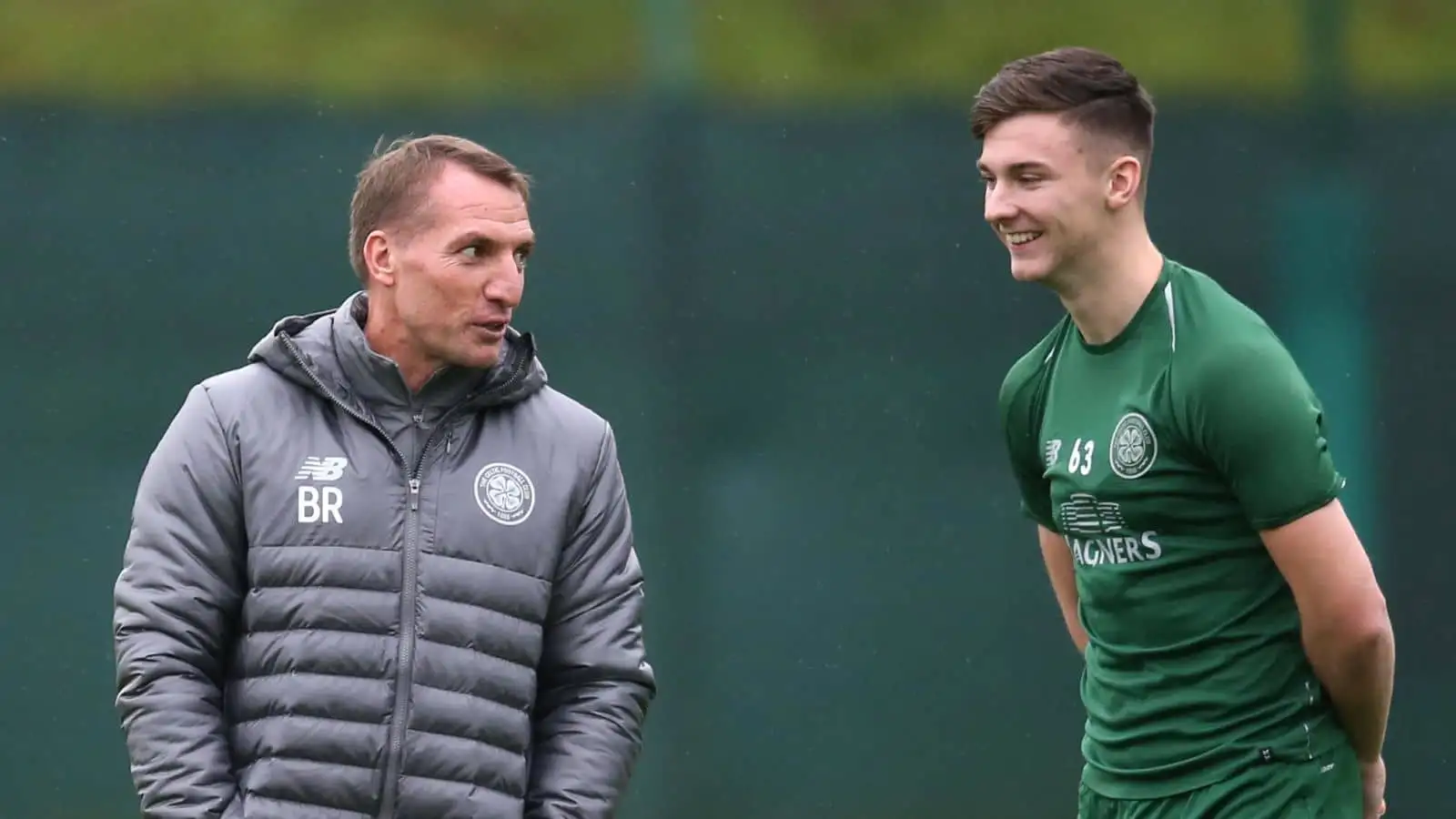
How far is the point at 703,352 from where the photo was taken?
5.13 m

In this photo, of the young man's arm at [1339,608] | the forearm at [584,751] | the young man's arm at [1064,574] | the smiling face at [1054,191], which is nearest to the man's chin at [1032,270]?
the smiling face at [1054,191]

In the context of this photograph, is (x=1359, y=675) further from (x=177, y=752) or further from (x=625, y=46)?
(x=625, y=46)

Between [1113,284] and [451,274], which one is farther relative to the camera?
[1113,284]

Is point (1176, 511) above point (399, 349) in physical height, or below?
below

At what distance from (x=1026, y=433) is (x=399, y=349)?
1.07 m

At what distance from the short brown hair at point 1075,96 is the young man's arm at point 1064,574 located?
29.9 inches

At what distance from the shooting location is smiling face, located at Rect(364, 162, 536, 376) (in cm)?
313

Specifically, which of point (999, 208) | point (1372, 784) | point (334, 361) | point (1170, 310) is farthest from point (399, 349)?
point (1372, 784)

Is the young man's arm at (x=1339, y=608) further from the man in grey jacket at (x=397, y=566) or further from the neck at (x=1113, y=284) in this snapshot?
the man in grey jacket at (x=397, y=566)

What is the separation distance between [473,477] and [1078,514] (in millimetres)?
931

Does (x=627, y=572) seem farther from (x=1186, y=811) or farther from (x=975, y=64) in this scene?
(x=975, y=64)

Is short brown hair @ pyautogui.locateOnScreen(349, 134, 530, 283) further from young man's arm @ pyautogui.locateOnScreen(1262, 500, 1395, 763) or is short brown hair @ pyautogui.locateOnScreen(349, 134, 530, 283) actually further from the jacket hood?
young man's arm @ pyautogui.locateOnScreen(1262, 500, 1395, 763)

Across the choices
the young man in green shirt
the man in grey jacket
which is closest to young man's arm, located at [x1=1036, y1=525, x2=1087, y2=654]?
the young man in green shirt

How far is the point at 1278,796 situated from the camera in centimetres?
309
